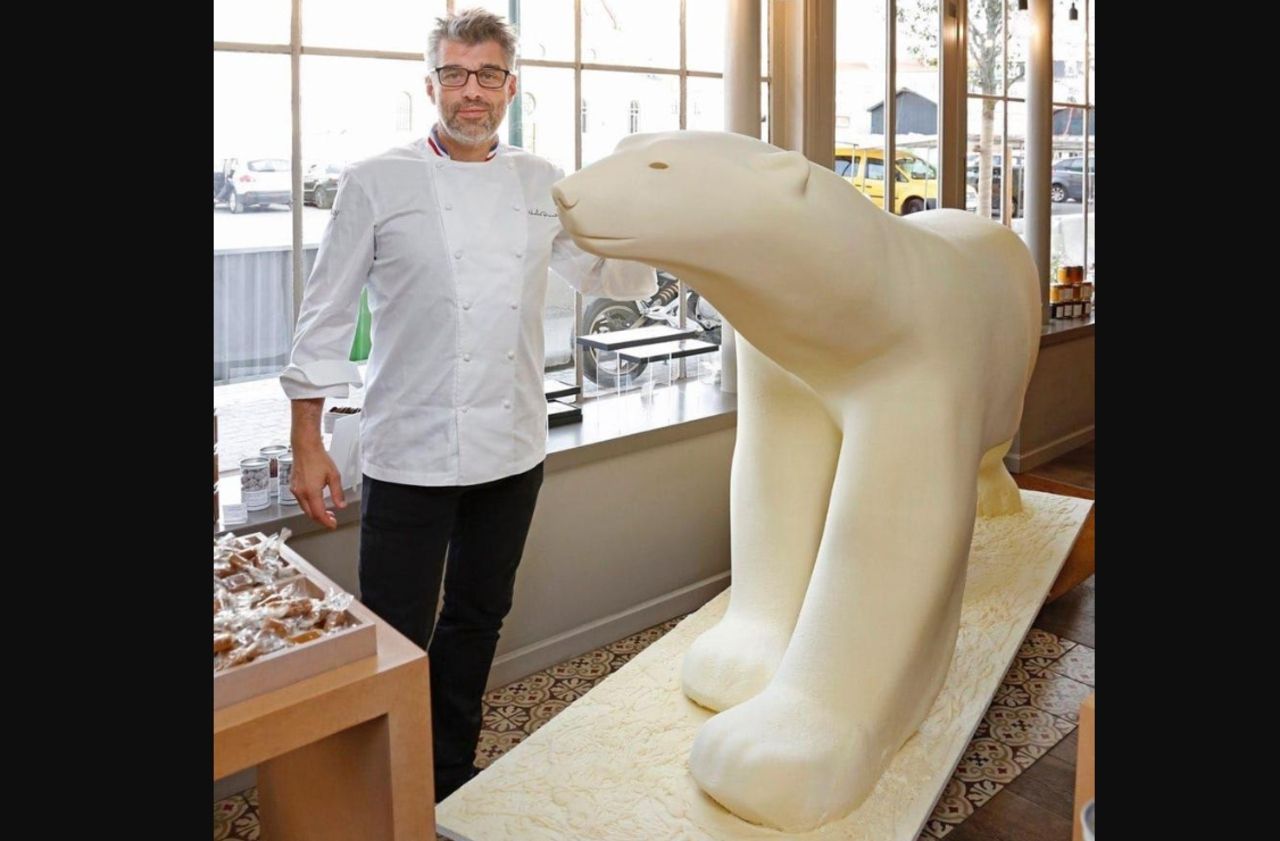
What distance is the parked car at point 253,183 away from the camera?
2480mm

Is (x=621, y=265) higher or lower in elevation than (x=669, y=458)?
higher

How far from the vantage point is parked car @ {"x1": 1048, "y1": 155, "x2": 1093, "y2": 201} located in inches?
207

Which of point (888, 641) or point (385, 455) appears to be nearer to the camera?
point (888, 641)

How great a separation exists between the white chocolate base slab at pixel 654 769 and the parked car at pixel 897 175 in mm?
2136

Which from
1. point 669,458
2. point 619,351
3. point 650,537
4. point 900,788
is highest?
point 619,351

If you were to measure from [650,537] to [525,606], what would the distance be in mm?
438

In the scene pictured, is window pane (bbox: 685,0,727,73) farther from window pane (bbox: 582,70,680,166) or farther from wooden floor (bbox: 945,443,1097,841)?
wooden floor (bbox: 945,443,1097,841)

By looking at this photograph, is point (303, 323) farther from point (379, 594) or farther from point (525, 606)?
point (525, 606)

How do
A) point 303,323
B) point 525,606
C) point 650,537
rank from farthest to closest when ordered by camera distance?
point 650,537, point 525,606, point 303,323

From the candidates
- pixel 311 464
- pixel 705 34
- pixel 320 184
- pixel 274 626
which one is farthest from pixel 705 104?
pixel 274 626

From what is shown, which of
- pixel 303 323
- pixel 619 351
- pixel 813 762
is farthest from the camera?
pixel 619 351

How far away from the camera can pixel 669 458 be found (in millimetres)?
2996

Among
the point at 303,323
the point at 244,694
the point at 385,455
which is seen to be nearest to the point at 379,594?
the point at 385,455

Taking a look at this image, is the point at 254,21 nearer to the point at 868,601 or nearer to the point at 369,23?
the point at 369,23
